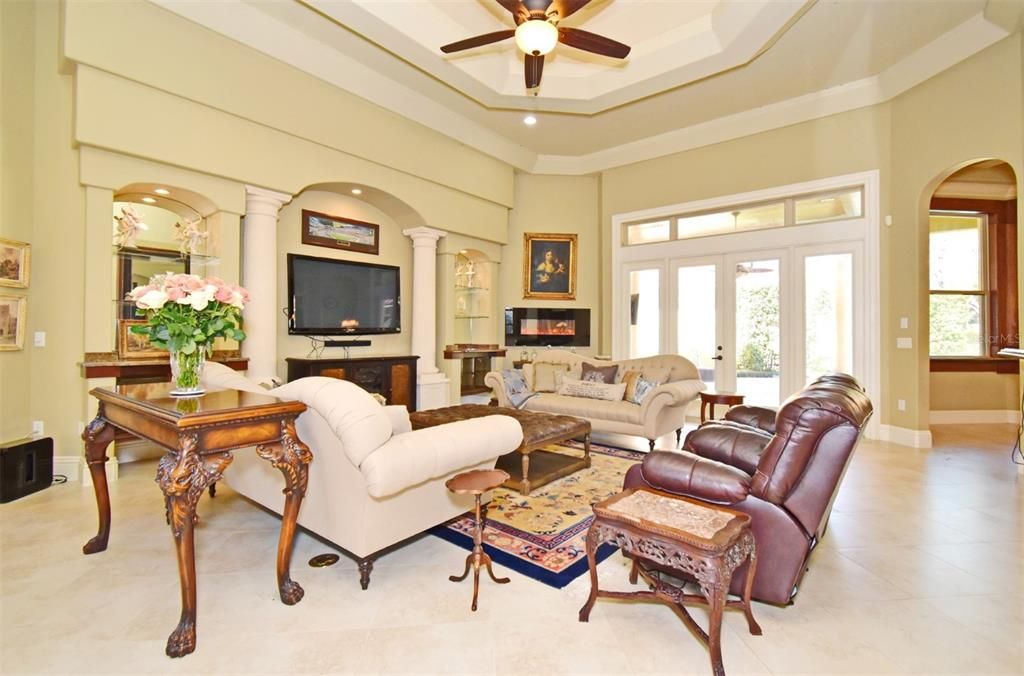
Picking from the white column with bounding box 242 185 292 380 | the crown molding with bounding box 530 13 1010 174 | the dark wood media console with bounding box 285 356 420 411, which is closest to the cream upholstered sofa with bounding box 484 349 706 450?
the dark wood media console with bounding box 285 356 420 411

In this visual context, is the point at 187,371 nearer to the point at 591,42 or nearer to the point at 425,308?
the point at 591,42

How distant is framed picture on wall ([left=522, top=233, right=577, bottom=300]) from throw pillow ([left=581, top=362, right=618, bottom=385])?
224cm

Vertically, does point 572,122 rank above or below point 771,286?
above

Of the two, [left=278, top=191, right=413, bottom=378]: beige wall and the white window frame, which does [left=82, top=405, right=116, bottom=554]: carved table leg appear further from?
the white window frame

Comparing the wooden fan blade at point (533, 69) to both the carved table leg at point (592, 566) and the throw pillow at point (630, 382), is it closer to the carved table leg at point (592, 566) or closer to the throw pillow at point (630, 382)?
the throw pillow at point (630, 382)

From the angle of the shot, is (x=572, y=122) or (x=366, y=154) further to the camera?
(x=572, y=122)

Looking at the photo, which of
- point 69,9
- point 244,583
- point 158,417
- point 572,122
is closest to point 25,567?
point 244,583

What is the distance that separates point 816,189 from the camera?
18.7 ft

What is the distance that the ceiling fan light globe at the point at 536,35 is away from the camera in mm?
3471

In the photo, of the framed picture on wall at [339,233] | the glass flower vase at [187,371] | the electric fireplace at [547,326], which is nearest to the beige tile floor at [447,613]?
the glass flower vase at [187,371]

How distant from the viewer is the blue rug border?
2.37 metres

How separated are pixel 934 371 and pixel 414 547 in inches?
297

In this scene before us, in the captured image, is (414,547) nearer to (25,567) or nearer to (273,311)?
(25,567)

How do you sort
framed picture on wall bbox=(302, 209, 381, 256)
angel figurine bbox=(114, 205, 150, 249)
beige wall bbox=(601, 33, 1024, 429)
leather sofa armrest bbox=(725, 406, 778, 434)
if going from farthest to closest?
framed picture on wall bbox=(302, 209, 381, 256), beige wall bbox=(601, 33, 1024, 429), angel figurine bbox=(114, 205, 150, 249), leather sofa armrest bbox=(725, 406, 778, 434)
